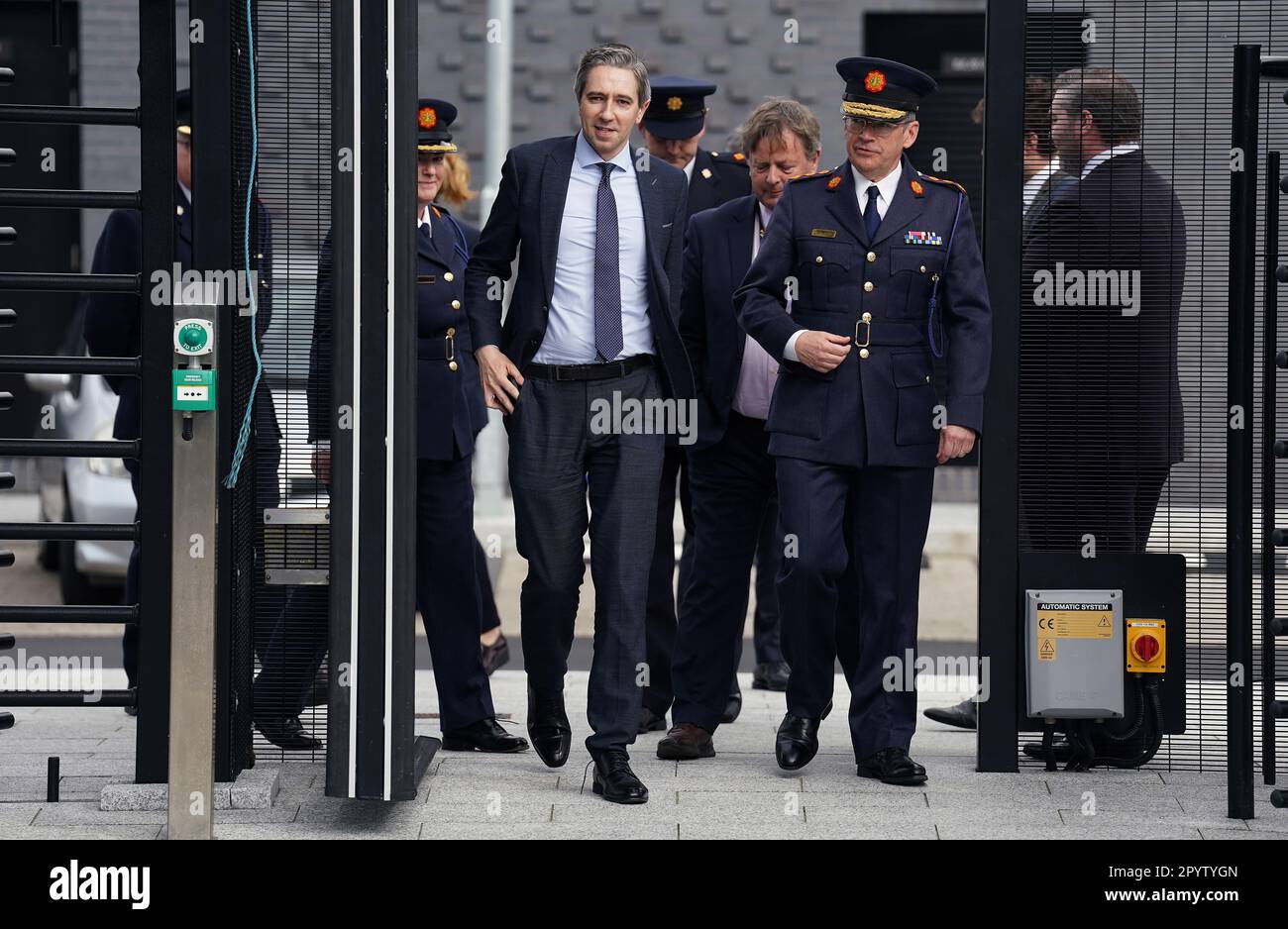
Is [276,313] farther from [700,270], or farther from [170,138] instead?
[700,270]

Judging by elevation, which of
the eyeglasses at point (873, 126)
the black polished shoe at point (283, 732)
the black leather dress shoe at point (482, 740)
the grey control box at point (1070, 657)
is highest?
the eyeglasses at point (873, 126)

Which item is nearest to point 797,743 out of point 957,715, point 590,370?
point 957,715

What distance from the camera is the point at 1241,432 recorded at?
17.7ft

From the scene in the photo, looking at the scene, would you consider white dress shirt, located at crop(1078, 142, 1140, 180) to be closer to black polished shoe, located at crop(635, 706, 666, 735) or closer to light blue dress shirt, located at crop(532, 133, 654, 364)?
light blue dress shirt, located at crop(532, 133, 654, 364)

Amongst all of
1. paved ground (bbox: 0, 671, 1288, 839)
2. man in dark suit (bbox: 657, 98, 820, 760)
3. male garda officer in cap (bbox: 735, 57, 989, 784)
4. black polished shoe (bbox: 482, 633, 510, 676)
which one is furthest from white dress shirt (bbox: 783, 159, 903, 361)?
black polished shoe (bbox: 482, 633, 510, 676)

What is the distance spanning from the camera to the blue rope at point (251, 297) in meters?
5.55

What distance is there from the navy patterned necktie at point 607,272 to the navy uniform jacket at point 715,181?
4.25 feet

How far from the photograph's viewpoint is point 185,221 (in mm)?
6590

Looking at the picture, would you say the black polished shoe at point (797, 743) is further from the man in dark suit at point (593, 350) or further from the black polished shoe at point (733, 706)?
the black polished shoe at point (733, 706)

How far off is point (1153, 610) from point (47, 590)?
6.40 meters

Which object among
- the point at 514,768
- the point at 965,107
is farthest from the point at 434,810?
the point at 965,107

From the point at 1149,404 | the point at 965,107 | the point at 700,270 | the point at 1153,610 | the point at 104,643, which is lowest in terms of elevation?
the point at 104,643

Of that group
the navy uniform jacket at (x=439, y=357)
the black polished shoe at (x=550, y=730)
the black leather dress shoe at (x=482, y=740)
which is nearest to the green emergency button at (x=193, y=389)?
the navy uniform jacket at (x=439, y=357)

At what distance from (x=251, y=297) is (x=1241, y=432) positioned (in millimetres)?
2731
